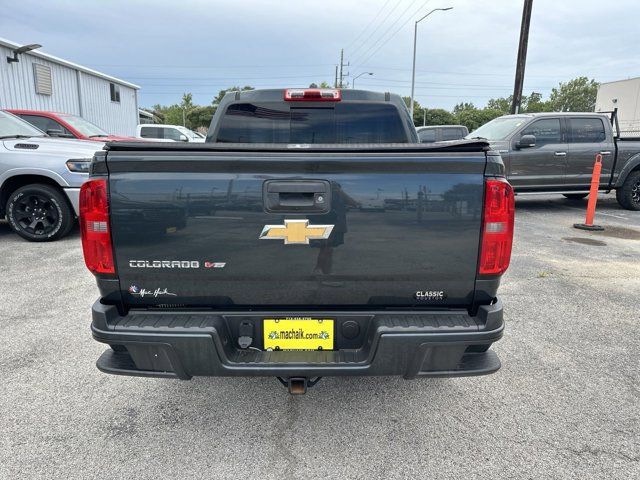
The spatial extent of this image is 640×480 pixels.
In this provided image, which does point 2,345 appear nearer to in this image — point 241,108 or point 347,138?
point 241,108

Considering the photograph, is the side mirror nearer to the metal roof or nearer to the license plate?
the license plate

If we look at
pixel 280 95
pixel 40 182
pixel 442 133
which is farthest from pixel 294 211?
pixel 442 133

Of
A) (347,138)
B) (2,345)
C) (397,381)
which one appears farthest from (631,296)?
(2,345)

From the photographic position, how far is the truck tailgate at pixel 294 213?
6.75ft

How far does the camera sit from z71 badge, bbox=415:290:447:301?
220cm

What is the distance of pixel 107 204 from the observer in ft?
6.77

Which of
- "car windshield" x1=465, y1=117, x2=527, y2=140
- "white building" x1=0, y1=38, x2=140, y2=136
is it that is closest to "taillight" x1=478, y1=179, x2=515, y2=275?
"car windshield" x1=465, y1=117, x2=527, y2=140

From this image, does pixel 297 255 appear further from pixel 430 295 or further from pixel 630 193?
pixel 630 193

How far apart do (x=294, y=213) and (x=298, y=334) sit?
2.03ft

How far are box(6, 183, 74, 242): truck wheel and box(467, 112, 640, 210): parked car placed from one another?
809 centimetres

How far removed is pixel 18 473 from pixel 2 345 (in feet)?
5.68

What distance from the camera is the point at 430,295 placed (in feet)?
7.25

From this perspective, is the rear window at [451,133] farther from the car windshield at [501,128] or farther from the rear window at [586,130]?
the rear window at [586,130]

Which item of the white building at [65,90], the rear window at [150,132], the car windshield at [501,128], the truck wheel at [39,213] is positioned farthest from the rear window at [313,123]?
the white building at [65,90]
